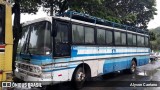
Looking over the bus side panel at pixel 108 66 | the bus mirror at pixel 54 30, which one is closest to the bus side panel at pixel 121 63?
the bus side panel at pixel 108 66

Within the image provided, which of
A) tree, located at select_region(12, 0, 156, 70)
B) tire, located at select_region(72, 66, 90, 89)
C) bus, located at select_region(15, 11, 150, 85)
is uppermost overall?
tree, located at select_region(12, 0, 156, 70)

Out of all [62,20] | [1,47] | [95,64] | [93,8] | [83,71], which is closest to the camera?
[1,47]

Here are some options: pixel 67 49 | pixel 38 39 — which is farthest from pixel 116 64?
pixel 38 39

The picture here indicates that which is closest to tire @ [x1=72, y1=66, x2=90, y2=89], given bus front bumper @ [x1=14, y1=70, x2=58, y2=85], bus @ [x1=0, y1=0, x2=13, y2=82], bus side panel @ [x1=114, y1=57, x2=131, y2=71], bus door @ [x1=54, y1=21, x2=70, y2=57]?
bus door @ [x1=54, y1=21, x2=70, y2=57]

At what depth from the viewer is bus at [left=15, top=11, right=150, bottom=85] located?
6.36 meters

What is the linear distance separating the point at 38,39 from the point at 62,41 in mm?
876

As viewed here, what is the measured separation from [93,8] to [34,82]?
8.36m

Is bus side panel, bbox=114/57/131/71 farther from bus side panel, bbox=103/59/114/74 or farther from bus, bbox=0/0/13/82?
bus, bbox=0/0/13/82

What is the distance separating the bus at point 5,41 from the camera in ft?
15.7

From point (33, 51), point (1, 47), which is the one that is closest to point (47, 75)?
point (33, 51)

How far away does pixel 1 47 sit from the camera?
475cm

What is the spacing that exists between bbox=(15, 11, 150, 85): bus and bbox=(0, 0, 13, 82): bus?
1.43 metres

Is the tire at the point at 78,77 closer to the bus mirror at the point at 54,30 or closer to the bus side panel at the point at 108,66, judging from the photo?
the bus side panel at the point at 108,66

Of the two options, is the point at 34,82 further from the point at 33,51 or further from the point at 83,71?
the point at 83,71
